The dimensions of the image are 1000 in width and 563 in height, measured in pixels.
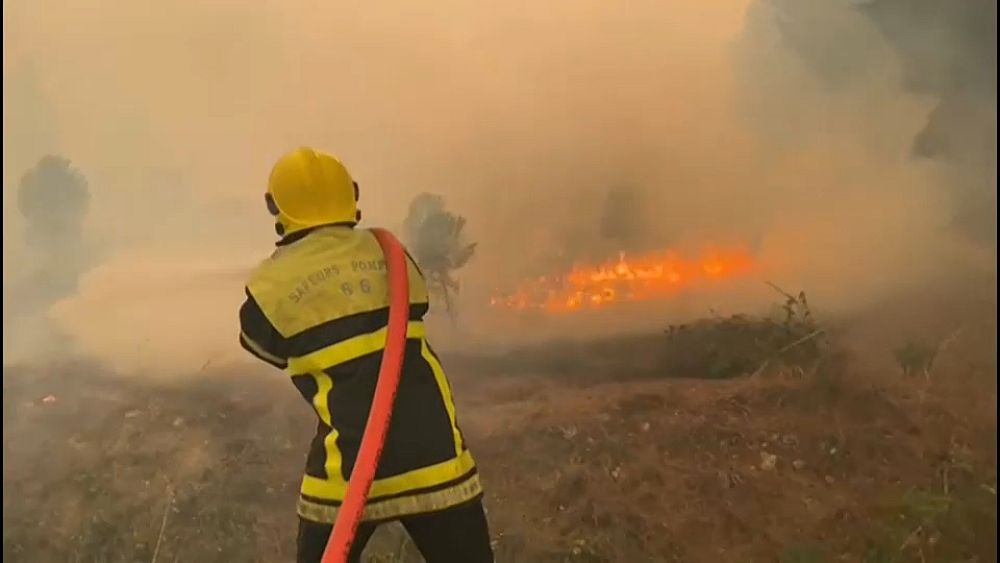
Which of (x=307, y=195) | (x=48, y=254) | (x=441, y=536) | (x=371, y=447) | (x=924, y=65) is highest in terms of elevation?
(x=924, y=65)

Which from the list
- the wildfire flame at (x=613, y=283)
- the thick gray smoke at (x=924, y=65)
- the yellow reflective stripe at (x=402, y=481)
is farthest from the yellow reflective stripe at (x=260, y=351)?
the thick gray smoke at (x=924, y=65)

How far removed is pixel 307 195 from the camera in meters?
1.27

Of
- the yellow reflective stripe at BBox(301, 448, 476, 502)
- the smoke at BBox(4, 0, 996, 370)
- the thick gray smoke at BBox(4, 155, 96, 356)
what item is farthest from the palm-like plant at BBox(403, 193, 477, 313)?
the thick gray smoke at BBox(4, 155, 96, 356)

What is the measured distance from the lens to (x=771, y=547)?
144cm

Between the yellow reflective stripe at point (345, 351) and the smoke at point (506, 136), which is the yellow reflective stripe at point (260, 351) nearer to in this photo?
the yellow reflective stripe at point (345, 351)

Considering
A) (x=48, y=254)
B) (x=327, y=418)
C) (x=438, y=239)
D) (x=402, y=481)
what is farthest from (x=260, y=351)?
(x=48, y=254)

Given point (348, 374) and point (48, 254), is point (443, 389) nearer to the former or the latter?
point (348, 374)

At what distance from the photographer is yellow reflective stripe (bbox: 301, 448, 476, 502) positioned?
1205mm

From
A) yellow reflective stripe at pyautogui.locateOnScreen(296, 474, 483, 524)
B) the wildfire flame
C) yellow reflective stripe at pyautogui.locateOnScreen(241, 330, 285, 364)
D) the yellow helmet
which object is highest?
the yellow helmet

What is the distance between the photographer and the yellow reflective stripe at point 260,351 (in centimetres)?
126

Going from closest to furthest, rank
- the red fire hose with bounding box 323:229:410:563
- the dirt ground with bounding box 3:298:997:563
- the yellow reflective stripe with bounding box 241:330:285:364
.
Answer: the red fire hose with bounding box 323:229:410:563, the yellow reflective stripe with bounding box 241:330:285:364, the dirt ground with bounding box 3:298:997:563

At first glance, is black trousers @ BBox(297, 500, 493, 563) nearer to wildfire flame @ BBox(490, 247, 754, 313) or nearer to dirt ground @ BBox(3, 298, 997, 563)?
dirt ground @ BBox(3, 298, 997, 563)

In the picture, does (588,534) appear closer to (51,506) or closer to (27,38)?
(51,506)

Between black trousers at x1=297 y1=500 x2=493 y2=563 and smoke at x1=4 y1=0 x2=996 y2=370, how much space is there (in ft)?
1.13
